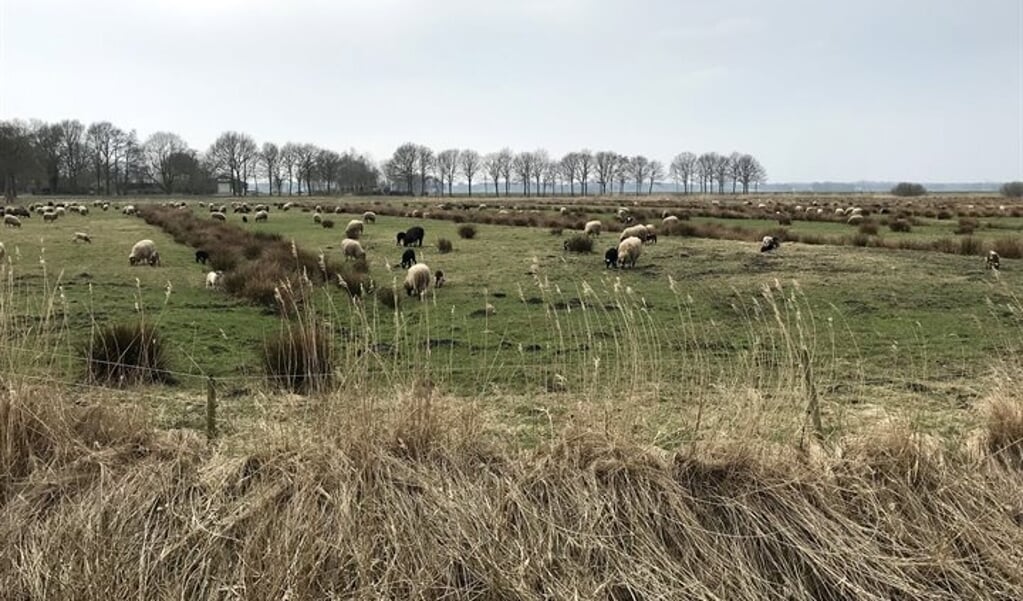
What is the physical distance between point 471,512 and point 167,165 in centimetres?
12457

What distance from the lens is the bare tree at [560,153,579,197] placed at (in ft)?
555

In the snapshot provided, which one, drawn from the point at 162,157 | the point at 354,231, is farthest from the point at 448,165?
the point at 354,231

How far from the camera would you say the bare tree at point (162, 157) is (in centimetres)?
11351

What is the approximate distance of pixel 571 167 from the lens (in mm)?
169750

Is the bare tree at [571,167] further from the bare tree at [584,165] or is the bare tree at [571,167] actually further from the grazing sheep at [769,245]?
the grazing sheep at [769,245]

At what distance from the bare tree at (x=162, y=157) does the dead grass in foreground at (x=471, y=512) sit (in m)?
122

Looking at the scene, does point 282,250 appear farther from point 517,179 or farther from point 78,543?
point 517,179

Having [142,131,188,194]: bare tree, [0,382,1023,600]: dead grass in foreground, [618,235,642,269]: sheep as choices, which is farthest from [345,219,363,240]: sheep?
[142,131,188,194]: bare tree

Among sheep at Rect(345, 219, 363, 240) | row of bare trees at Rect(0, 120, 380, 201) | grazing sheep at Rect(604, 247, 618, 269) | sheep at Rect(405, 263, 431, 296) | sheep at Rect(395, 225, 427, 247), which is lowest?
sheep at Rect(405, 263, 431, 296)

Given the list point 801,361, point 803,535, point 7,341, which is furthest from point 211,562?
point 801,361

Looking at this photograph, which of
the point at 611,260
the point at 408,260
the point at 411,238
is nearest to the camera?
the point at 611,260

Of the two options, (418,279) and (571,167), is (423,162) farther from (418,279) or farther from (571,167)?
(418,279)

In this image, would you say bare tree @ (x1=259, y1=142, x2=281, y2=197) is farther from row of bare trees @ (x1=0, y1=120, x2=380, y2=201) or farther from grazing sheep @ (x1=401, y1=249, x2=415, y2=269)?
grazing sheep @ (x1=401, y1=249, x2=415, y2=269)

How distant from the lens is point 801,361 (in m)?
4.72
